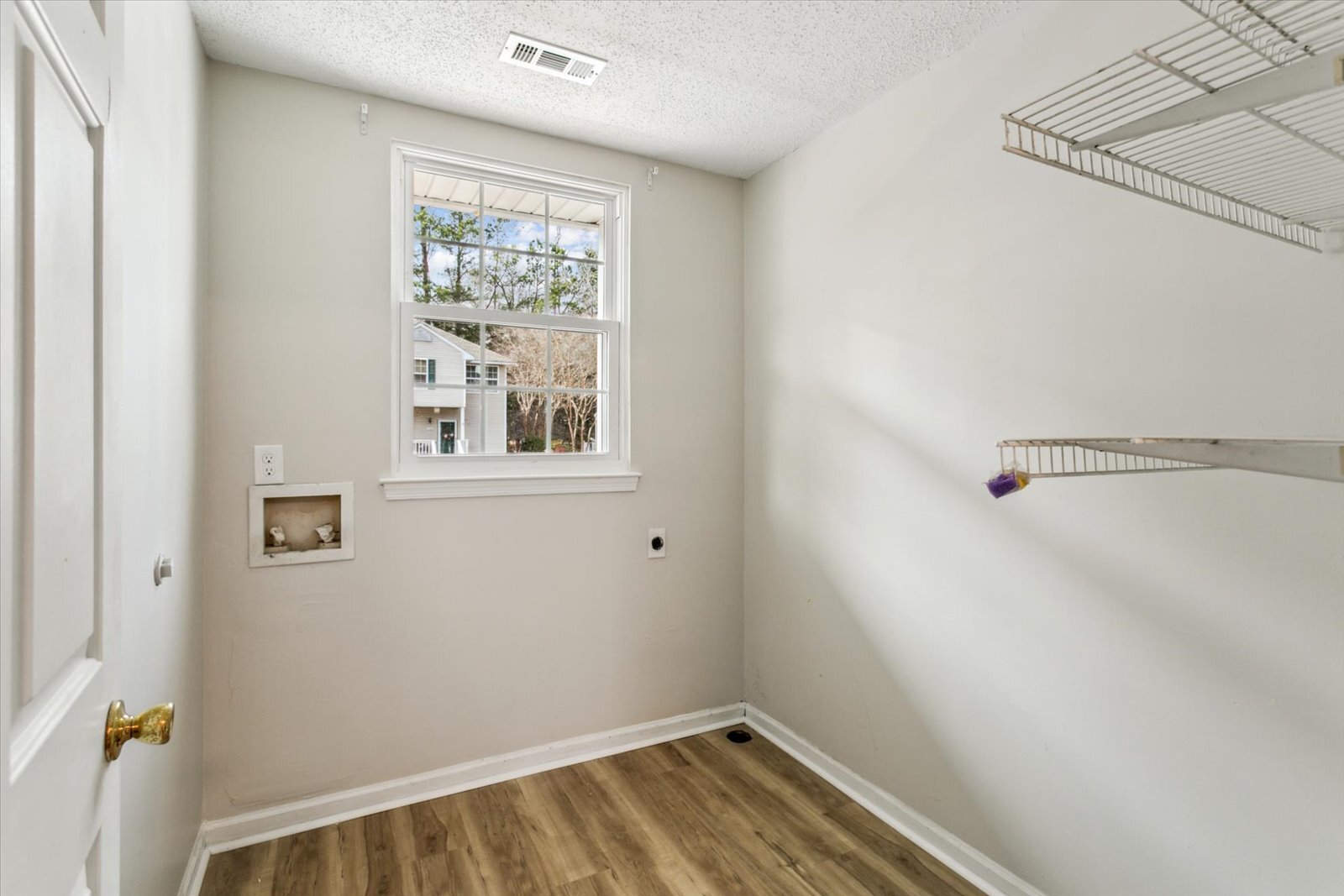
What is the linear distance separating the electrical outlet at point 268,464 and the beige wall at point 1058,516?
187 centimetres

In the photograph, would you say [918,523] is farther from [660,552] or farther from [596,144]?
[596,144]

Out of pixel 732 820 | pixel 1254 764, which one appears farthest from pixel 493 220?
pixel 1254 764

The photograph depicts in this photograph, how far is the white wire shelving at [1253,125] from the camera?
2.20 feet

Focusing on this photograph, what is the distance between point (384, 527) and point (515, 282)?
1059 millimetres

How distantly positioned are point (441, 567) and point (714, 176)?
6.67ft

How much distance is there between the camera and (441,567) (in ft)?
7.79

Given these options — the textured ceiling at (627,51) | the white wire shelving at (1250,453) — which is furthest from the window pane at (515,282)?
the white wire shelving at (1250,453)

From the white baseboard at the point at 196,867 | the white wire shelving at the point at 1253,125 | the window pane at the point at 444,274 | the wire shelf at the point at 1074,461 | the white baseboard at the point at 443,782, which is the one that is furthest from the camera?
the window pane at the point at 444,274

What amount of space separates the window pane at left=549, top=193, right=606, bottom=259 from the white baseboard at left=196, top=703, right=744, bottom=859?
200 cm

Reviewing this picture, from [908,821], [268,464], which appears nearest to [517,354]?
[268,464]

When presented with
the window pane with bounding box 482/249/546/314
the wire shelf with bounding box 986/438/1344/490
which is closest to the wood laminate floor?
the wire shelf with bounding box 986/438/1344/490

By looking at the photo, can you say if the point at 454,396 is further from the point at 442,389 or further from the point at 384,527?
the point at 384,527

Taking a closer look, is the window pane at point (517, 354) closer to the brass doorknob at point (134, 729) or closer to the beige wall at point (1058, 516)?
the beige wall at point (1058, 516)

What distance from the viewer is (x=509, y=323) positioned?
2545mm
